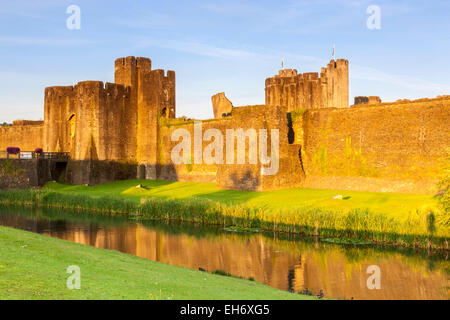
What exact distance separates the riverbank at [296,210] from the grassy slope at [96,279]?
7711 mm

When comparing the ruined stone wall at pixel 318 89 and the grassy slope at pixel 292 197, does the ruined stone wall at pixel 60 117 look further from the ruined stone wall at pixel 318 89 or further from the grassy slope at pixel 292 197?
the ruined stone wall at pixel 318 89

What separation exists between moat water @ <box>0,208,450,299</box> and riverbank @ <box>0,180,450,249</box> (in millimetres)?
680

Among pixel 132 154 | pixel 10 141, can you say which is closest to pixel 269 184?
pixel 132 154

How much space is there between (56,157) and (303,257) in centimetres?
2655

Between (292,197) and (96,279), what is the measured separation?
15152 mm

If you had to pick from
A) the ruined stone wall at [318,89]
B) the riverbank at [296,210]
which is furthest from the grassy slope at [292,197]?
the ruined stone wall at [318,89]

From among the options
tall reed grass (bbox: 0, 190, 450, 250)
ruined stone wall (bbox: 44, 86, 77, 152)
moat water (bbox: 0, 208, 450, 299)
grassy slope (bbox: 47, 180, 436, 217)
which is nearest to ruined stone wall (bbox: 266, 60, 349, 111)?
grassy slope (bbox: 47, 180, 436, 217)

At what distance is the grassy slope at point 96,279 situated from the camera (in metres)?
6.77

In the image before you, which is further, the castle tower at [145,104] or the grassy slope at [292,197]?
the castle tower at [145,104]

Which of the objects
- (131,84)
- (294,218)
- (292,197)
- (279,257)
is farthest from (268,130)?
(131,84)

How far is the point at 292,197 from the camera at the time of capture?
72.4 ft

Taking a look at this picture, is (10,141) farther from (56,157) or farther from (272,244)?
(272,244)

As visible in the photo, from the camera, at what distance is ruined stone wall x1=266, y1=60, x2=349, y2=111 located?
128 ft
